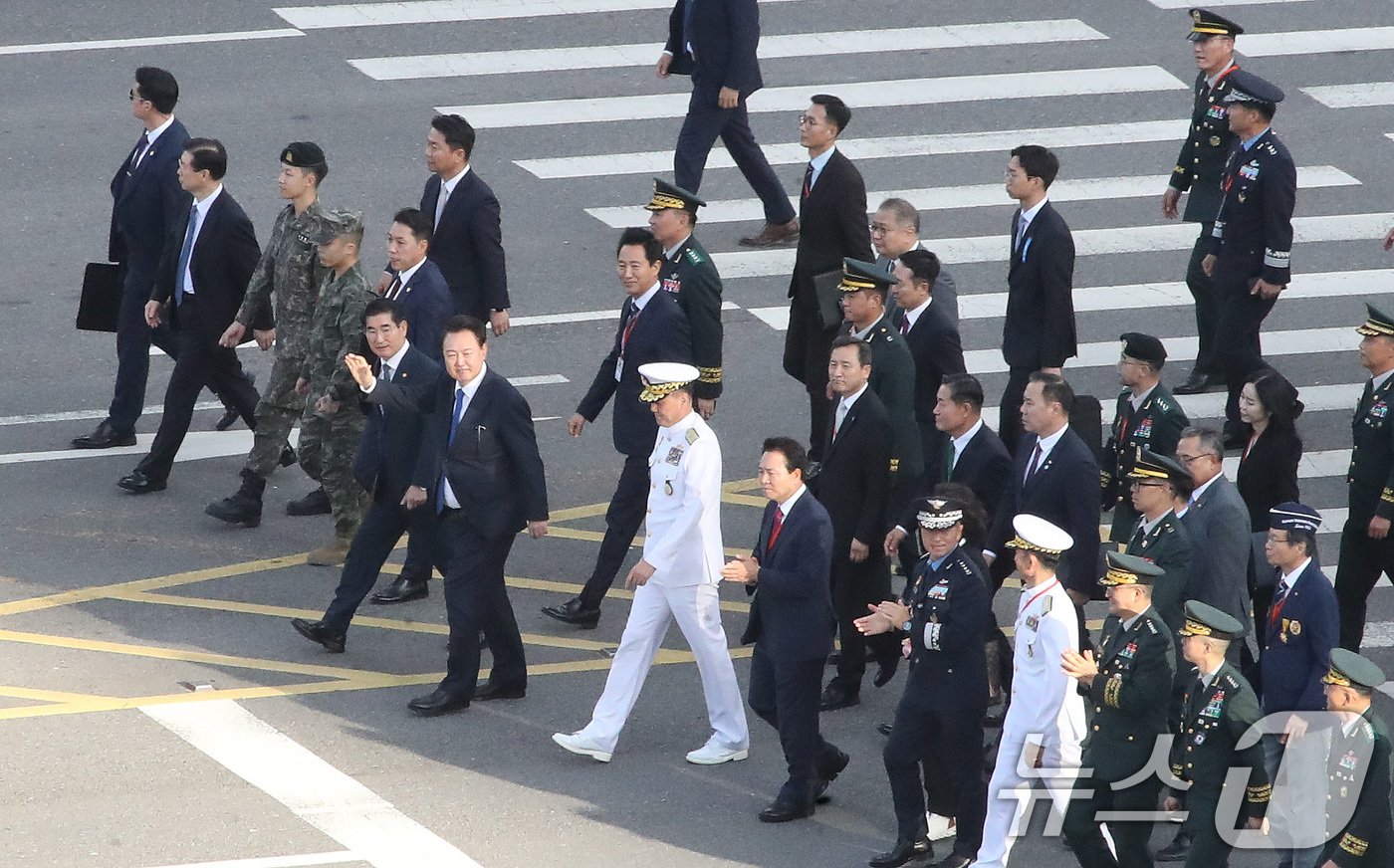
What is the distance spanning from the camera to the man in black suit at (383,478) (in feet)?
39.1

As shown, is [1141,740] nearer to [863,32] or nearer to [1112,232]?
[1112,232]

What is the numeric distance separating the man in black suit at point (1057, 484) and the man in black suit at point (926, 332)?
3.81ft

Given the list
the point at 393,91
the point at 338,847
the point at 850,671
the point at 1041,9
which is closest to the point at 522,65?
the point at 393,91

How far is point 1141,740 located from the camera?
9.58 m

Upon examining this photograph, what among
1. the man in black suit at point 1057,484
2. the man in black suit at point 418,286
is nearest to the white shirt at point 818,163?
the man in black suit at point 418,286

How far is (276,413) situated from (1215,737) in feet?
21.4

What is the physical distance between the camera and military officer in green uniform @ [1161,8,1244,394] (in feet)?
51.0

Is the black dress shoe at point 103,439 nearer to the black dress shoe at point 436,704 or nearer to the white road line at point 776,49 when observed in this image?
the black dress shoe at point 436,704

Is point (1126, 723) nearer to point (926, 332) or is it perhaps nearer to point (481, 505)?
point (926, 332)

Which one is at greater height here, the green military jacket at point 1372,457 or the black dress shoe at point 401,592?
the green military jacket at point 1372,457

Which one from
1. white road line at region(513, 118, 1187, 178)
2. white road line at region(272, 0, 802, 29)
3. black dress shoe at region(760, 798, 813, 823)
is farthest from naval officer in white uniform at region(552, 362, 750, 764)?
white road line at region(272, 0, 802, 29)

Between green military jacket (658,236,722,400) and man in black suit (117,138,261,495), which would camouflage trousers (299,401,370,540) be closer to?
man in black suit (117,138,261,495)

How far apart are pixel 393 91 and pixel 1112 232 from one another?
646 centimetres

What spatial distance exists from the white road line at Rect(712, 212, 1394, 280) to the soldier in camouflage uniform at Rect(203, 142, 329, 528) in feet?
14.8
